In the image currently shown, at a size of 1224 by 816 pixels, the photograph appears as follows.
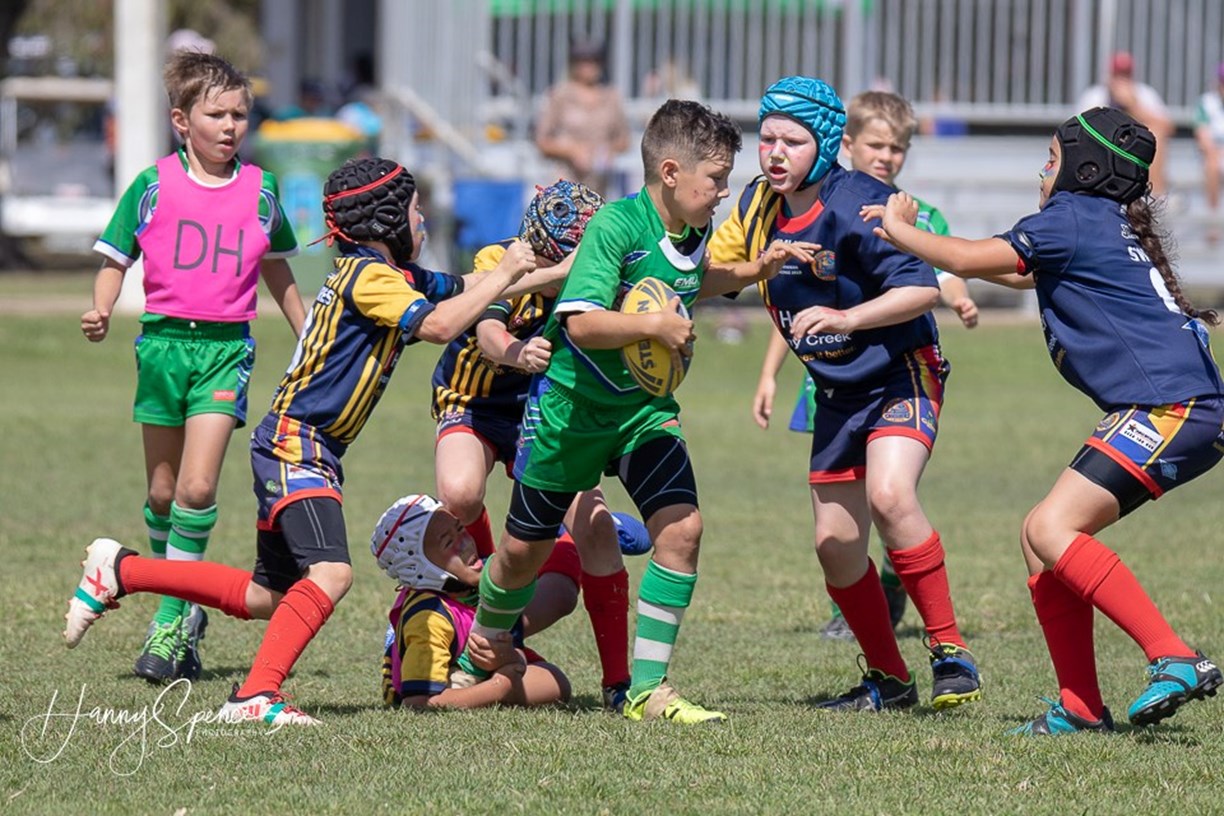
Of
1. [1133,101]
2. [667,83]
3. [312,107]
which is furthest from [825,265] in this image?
[312,107]

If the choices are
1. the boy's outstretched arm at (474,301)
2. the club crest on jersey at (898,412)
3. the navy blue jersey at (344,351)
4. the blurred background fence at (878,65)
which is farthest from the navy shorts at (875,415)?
the blurred background fence at (878,65)

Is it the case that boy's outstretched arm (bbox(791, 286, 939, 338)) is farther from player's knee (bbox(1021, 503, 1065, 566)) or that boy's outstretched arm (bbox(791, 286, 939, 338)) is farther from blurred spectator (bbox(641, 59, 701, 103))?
blurred spectator (bbox(641, 59, 701, 103))

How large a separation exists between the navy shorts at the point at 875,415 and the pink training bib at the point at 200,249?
2.16 meters

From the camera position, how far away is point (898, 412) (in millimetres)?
5984

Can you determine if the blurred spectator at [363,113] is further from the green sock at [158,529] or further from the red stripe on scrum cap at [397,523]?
the red stripe on scrum cap at [397,523]

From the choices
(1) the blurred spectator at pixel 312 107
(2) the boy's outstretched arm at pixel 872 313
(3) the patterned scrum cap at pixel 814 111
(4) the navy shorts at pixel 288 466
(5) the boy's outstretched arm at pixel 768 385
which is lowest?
(1) the blurred spectator at pixel 312 107

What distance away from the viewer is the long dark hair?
5.48m

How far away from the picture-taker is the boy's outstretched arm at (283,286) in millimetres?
6875

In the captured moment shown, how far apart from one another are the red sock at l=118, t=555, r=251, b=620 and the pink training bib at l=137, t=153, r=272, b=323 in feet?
4.01

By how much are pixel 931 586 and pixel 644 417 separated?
1.06 m

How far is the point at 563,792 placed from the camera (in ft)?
15.6

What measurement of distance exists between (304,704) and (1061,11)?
51.1 ft

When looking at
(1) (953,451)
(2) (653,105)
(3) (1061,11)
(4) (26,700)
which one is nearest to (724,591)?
(4) (26,700)

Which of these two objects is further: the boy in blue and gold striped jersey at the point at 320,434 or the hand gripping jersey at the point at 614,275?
the boy in blue and gold striped jersey at the point at 320,434
